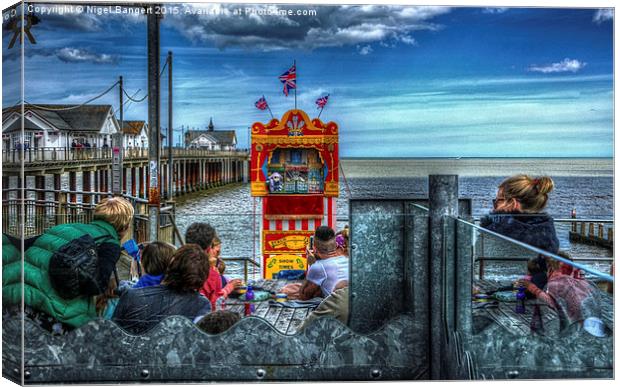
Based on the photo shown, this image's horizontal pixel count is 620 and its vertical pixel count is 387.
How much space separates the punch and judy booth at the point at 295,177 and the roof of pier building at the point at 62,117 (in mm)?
786

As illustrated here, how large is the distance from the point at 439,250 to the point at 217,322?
104cm

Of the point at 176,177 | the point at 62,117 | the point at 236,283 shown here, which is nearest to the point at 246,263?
the point at 236,283

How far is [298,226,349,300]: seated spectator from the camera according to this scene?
13.5ft

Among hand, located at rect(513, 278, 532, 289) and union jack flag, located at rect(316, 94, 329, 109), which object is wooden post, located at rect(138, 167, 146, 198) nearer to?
union jack flag, located at rect(316, 94, 329, 109)

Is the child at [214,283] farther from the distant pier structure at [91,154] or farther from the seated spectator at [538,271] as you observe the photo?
the seated spectator at [538,271]

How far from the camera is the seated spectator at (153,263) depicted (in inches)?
157

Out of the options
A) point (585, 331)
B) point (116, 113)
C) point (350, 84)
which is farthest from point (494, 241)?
point (116, 113)

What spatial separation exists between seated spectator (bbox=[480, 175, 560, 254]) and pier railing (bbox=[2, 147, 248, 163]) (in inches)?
53.6

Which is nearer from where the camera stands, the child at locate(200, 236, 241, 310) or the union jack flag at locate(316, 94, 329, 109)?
the child at locate(200, 236, 241, 310)

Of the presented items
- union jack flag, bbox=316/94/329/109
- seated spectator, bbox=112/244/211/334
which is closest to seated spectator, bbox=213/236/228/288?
seated spectator, bbox=112/244/211/334

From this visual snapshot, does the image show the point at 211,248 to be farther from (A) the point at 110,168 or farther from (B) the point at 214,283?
(A) the point at 110,168

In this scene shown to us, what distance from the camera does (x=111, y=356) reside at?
401 cm

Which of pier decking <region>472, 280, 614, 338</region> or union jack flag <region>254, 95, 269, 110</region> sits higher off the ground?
union jack flag <region>254, 95, 269, 110</region>

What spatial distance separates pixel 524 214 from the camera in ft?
13.8
